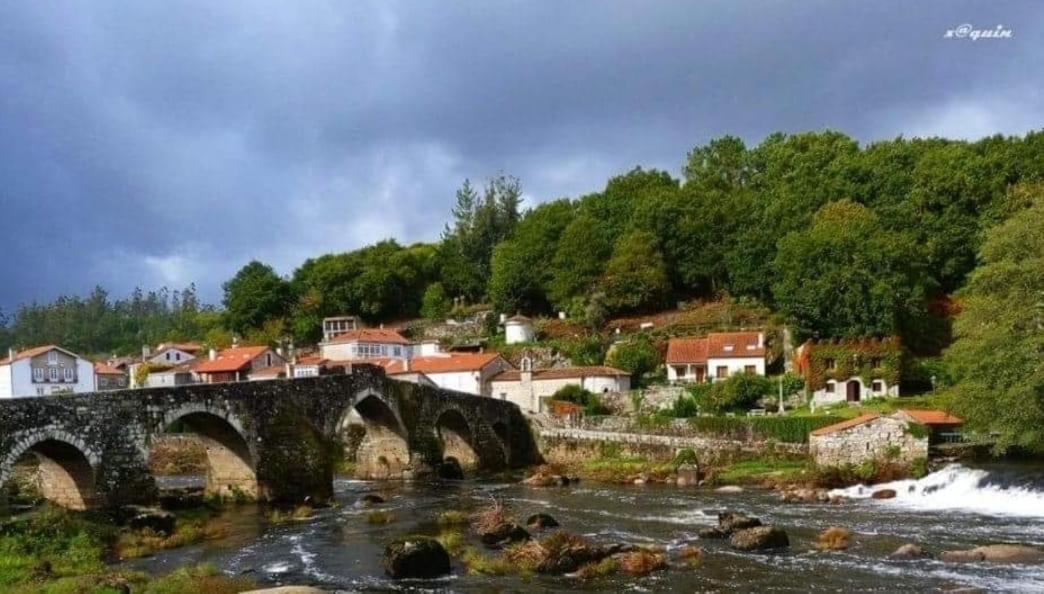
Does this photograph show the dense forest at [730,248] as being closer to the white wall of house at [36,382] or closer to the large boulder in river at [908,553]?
the white wall of house at [36,382]

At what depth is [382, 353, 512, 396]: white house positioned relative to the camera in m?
62.9

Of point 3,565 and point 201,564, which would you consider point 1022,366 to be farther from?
point 3,565

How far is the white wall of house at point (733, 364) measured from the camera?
58.6m

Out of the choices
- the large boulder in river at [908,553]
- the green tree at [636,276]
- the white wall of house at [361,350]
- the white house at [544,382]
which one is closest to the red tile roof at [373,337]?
the white wall of house at [361,350]

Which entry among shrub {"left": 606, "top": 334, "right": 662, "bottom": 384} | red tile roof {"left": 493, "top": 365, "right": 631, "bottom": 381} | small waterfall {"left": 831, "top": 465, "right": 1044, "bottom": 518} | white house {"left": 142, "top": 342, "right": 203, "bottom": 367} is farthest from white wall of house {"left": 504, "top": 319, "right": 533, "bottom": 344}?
small waterfall {"left": 831, "top": 465, "right": 1044, "bottom": 518}

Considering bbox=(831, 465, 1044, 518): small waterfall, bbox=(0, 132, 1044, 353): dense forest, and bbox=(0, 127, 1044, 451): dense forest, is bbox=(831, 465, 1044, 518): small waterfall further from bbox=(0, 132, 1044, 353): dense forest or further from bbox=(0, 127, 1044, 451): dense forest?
bbox=(0, 132, 1044, 353): dense forest

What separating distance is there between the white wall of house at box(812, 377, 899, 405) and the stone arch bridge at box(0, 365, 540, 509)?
58.3 feet

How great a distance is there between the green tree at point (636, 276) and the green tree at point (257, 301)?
34805mm

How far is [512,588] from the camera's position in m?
22.5

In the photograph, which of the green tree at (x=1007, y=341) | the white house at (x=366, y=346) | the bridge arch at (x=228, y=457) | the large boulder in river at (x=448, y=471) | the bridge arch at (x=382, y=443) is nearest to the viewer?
the green tree at (x=1007, y=341)

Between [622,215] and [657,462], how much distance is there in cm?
3727

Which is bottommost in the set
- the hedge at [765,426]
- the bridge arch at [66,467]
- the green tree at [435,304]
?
the hedge at [765,426]

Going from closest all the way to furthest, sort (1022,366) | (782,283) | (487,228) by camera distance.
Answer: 1. (1022,366)
2. (782,283)
3. (487,228)

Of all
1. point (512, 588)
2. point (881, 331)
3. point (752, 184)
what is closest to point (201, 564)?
point (512, 588)
